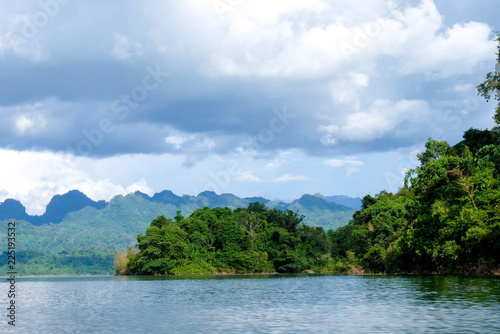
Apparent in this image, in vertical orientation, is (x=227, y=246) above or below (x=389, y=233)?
below

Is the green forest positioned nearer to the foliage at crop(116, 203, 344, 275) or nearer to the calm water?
the foliage at crop(116, 203, 344, 275)

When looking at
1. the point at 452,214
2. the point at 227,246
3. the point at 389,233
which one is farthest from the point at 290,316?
the point at 227,246

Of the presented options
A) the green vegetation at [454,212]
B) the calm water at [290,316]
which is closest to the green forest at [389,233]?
the green vegetation at [454,212]

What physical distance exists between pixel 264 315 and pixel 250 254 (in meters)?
116

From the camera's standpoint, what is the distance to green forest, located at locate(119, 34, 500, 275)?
186 feet

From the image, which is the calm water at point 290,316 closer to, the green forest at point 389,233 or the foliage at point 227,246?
the green forest at point 389,233

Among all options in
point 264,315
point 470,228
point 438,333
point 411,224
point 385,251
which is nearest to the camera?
point 438,333

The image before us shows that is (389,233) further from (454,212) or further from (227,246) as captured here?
(227,246)

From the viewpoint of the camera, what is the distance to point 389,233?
86125 millimetres

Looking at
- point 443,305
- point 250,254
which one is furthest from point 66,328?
point 250,254

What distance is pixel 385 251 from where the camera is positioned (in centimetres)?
8038

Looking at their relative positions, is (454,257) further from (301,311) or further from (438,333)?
(438,333)

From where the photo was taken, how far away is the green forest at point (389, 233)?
56.7 m

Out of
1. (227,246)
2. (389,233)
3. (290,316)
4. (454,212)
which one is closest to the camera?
(290,316)
